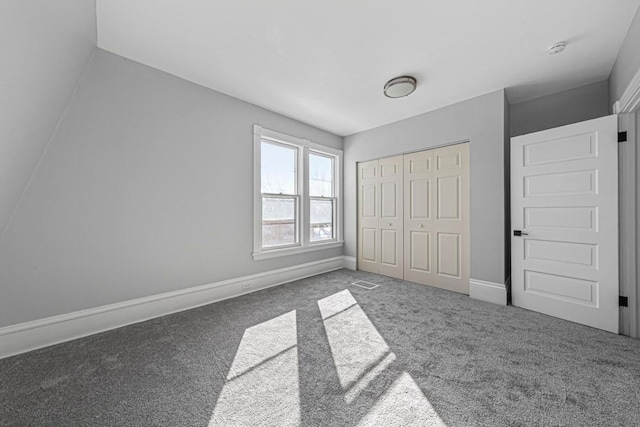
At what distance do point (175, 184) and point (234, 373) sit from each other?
205 cm

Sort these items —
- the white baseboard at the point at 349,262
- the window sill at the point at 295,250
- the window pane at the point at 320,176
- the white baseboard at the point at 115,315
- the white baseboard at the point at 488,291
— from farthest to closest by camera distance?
the white baseboard at the point at 349,262
the window pane at the point at 320,176
the window sill at the point at 295,250
the white baseboard at the point at 488,291
the white baseboard at the point at 115,315

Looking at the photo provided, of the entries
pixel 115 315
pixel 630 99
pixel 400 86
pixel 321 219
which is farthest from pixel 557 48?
pixel 115 315

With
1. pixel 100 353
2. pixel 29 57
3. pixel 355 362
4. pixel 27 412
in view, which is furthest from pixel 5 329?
pixel 355 362

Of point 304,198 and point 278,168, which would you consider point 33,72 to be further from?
point 304,198

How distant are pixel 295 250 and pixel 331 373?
7.88ft

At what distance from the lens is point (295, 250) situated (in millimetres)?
4027

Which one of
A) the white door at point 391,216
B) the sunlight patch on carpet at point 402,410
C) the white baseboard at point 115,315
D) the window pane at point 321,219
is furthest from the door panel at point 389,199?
the sunlight patch on carpet at point 402,410

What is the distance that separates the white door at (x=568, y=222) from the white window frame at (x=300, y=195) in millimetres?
2731

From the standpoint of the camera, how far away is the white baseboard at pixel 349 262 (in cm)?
479

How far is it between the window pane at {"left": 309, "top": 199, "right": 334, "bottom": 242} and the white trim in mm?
3697

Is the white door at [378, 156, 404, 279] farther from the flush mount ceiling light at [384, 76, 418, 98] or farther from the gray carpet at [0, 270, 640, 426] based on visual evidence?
the gray carpet at [0, 270, 640, 426]

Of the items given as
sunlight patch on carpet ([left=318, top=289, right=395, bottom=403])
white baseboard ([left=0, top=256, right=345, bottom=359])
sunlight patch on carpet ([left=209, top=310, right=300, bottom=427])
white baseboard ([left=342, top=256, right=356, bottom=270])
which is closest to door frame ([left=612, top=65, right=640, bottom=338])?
sunlight patch on carpet ([left=318, top=289, right=395, bottom=403])

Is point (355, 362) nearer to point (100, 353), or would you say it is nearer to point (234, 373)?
point (234, 373)

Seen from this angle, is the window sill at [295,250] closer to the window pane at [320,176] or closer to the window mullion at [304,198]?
the window mullion at [304,198]
